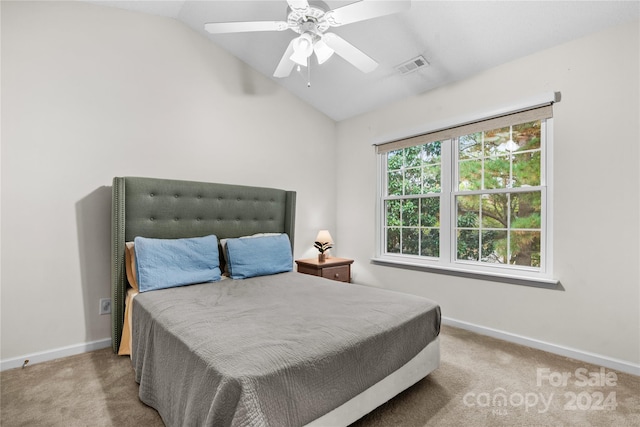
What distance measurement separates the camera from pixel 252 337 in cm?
141

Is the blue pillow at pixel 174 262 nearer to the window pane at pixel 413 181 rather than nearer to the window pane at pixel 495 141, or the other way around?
the window pane at pixel 413 181

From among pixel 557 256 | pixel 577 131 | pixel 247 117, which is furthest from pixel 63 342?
pixel 577 131

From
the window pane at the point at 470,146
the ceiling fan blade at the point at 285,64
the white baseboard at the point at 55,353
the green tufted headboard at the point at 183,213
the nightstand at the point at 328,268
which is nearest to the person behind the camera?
the white baseboard at the point at 55,353

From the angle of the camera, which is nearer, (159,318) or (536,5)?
(159,318)

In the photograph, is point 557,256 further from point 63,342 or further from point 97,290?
point 63,342

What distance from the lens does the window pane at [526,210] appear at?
266 cm

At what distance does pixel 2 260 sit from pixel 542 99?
422 centimetres

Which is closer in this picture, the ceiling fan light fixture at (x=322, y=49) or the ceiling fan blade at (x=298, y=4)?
the ceiling fan blade at (x=298, y=4)

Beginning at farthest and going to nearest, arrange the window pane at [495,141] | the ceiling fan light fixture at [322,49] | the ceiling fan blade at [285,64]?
the window pane at [495,141], the ceiling fan blade at [285,64], the ceiling fan light fixture at [322,49]

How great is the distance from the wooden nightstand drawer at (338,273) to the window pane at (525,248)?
1695 mm

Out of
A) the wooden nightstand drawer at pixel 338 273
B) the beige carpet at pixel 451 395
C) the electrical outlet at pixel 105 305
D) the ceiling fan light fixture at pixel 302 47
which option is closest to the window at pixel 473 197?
the wooden nightstand drawer at pixel 338 273

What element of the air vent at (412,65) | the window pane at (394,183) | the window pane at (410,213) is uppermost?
the air vent at (412,65)

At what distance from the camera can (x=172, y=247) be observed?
97.9 inches

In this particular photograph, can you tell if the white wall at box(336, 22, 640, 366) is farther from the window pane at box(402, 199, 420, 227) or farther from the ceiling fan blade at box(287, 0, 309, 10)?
the ceiling fan blade at box(287, 0, 309, 10)
